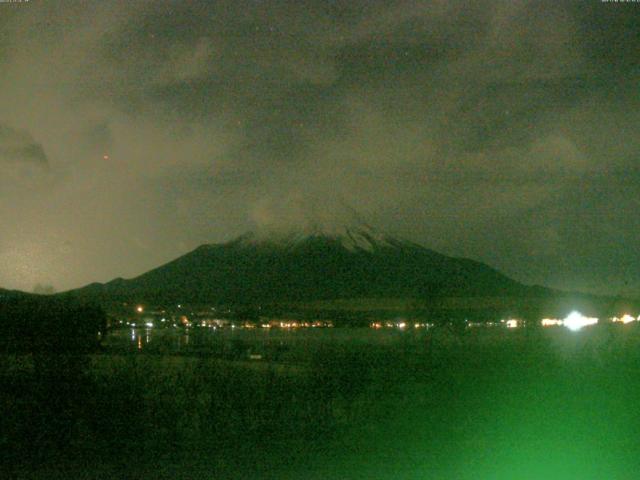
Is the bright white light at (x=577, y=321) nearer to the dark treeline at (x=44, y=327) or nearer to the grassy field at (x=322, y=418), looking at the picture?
the grassy field at (x=322, y=418)

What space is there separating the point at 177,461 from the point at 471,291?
132 ft

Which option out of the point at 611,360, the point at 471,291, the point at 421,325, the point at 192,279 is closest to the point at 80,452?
the point at 611,360

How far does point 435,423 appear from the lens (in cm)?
1372

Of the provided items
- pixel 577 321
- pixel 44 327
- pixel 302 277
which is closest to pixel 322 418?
pixel 44 327

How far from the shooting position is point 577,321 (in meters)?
28.3

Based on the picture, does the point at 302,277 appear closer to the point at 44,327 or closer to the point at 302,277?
the point at 302,277

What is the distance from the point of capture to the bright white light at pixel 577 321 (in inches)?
1033

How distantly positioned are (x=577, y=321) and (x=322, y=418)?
17.1 metres

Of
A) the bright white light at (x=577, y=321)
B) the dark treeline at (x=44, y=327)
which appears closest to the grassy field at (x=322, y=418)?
the dark treeline at (x=44, y=327)

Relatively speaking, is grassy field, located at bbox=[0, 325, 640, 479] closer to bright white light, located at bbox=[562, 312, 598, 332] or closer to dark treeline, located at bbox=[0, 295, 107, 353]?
dark treeline, located at bbox=[0, 295, 107, 353]

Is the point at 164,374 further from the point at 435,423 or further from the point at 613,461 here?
the point at 613,461

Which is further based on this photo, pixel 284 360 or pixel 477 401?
pixel 284 360

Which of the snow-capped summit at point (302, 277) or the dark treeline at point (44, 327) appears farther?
the snow-capped summit at point (302, 277)

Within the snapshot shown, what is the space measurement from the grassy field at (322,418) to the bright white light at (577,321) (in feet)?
28.7
